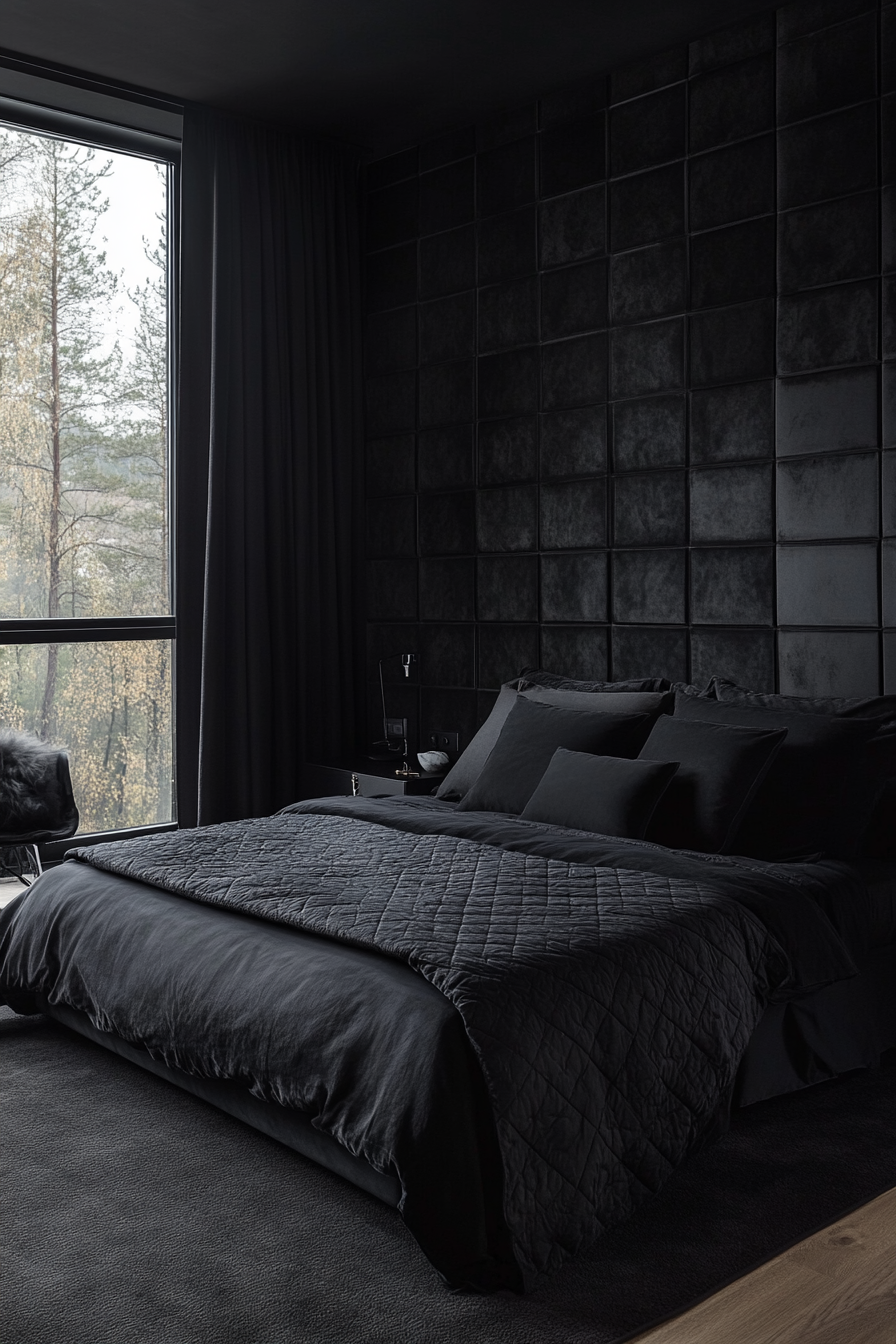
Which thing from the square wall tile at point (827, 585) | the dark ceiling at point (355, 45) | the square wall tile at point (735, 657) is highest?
the dark ceiling at point (355, 45)

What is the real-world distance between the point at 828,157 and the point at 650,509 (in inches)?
50.6

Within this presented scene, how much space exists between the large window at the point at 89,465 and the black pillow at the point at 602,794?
7.18ft

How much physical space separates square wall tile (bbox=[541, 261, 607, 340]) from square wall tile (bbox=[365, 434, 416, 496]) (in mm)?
902

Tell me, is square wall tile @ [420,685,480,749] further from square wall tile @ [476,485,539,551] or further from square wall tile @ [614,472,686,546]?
square wall tile @ [614,472,686,546]

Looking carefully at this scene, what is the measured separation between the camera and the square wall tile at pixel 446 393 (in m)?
5.05

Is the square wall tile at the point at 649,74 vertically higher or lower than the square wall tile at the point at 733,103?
higher

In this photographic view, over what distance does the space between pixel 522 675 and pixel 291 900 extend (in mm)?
2051

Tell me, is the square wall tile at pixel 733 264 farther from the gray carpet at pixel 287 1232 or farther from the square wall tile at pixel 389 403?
the gray carpet at pixel 287 1232

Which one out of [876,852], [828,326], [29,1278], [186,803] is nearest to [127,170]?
[186,803]

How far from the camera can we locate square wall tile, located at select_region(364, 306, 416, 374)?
5.31 m

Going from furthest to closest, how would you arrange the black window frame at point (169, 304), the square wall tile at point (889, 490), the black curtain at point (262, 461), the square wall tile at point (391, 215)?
the square wall tile at point (391, 215), the black curtain at point (262, 461), the black window frame at point (169, 304), the square wall tile at point (889, 490)

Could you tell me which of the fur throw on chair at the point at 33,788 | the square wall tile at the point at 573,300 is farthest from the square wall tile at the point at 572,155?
the fur throw on chair at the point at 33,788

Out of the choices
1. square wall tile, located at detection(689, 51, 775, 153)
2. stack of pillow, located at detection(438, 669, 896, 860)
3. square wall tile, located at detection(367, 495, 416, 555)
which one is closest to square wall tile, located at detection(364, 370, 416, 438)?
square wall tile, located at detection(367, 495, 416, 555)

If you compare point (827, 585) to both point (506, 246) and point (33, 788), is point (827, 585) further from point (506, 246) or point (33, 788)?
point (33, 788)
